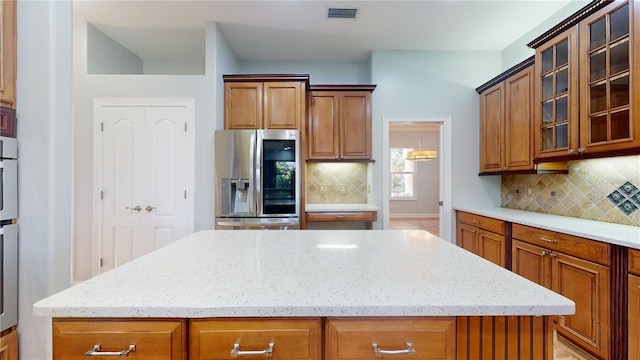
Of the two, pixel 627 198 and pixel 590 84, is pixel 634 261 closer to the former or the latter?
pixel 627 198

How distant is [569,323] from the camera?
205cm

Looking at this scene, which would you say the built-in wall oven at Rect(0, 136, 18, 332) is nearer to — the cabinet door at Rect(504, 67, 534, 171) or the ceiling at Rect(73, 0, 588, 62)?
the ceiling at Rect(73, 0, 588, 62)

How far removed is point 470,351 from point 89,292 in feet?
3.70

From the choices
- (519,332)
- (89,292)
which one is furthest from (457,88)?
(89,292)

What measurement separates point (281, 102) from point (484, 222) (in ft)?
8.69

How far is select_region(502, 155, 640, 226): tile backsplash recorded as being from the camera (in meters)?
2.17

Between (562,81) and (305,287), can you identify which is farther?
(562,81)

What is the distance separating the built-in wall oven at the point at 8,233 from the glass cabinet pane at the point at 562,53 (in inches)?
146

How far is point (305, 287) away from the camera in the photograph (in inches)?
34.6

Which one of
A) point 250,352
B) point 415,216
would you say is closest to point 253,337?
point 250,352

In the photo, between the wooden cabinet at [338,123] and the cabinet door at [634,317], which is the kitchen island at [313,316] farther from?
the wooden cabinet at [338,123]

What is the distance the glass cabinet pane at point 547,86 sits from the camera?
2.50m

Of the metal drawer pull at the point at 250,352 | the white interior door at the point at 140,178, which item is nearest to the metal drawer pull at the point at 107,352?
the metal drawer pull at the point at 250,352

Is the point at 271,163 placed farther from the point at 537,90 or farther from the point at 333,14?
the point at 537,90
